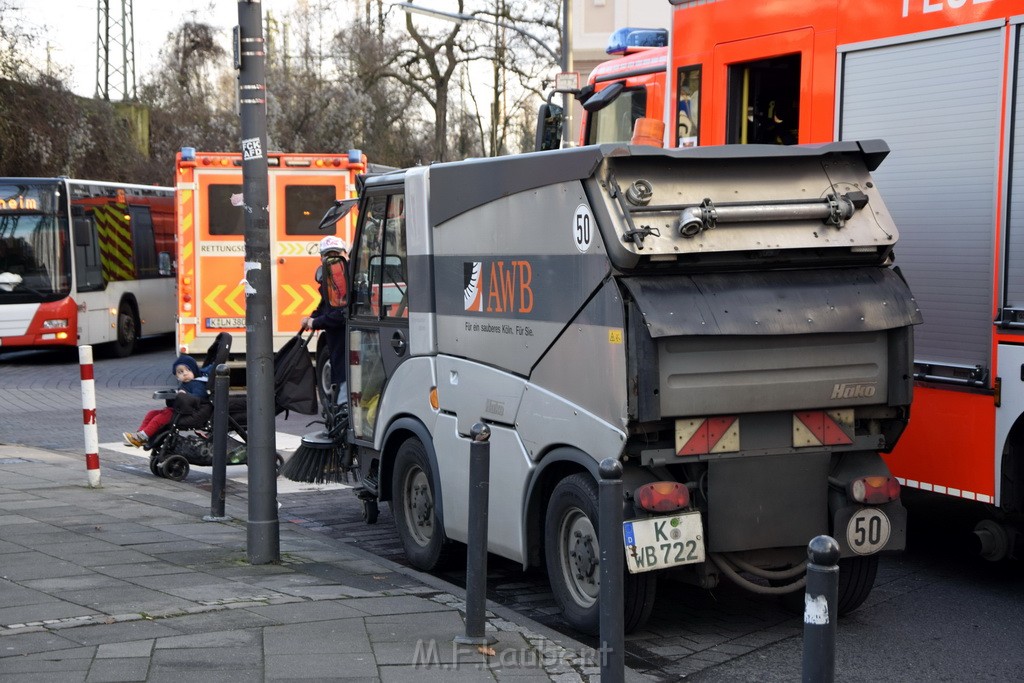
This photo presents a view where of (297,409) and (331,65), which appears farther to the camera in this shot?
(331,65)

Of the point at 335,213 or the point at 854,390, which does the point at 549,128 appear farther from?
the point at 854,390

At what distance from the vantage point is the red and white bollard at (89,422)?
33.1ft

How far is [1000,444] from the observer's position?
6809 millimetres

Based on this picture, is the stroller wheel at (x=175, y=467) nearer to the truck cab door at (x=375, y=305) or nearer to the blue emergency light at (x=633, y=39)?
the truck cab door at (x=375, y=305)

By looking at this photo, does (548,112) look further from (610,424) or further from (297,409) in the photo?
(610,424)

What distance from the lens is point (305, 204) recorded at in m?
17.9

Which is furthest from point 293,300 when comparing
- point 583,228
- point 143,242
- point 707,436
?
point 707,436

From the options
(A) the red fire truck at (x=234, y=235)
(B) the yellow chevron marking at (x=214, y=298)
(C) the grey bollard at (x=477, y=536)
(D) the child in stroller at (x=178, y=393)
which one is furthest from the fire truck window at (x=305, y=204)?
(C) the grey bollard at (x=477, y=536)

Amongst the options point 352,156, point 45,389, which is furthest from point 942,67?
point 45,389

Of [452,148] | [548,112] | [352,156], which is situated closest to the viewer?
[548,112]

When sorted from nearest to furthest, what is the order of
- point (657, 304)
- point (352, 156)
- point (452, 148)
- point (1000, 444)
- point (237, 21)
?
point (657, 304) < point (1000, 444) < point (237, 21) < point (352, 156) < point (452, 148)

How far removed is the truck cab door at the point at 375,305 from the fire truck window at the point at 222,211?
9537 mm

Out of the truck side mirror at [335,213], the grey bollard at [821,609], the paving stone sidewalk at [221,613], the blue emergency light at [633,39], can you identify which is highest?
the blue emergency light at [633,39]

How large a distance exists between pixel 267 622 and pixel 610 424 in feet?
5.97
